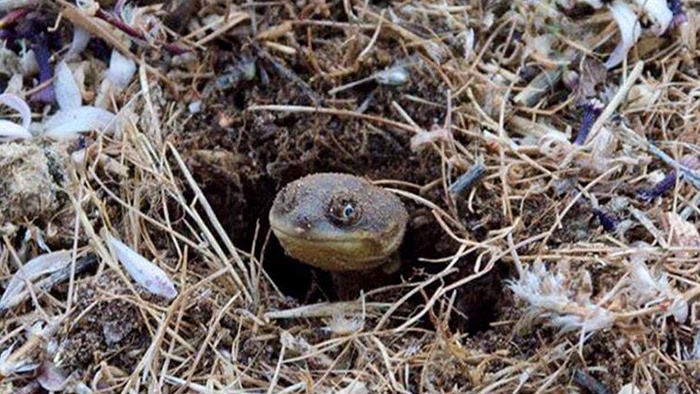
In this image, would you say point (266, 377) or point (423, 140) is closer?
point (266, 377)

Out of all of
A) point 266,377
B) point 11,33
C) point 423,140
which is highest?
point 11,33

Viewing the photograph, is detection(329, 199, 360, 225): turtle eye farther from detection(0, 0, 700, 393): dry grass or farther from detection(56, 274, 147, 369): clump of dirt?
detection(56, 274, 147, 369): clump of dirt

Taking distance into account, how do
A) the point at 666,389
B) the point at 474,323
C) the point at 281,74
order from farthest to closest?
the point at 281,74, the point at 474,323, the point at 666,389

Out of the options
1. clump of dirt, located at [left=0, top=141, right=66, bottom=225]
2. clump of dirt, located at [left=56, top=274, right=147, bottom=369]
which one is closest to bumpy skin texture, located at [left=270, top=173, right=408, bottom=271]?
clump of dirt, located at [left=56, top=274, right=147, bottom=369]

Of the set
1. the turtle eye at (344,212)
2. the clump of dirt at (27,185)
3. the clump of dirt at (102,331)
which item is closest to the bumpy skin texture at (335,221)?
the turtle eye at (344,212)

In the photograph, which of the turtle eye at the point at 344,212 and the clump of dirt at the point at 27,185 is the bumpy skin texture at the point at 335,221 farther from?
the clump of dirt at the point at 27,185

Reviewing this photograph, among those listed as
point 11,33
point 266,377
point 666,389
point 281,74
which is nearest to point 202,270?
point 266,377

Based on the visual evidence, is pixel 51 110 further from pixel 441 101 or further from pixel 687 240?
pixel 687 240
